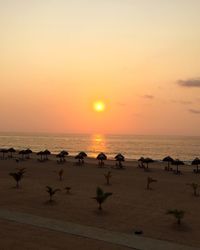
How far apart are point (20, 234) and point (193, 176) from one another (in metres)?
21.1

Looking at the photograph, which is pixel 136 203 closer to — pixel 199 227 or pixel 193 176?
pixel 199 227

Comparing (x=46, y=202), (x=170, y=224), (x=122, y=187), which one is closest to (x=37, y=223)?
(x=46, y=202)

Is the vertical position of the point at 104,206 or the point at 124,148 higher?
the point at 104,206

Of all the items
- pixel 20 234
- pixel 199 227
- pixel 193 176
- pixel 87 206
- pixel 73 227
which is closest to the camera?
pixel 20 234

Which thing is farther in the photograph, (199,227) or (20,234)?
(199,227)

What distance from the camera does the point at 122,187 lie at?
23812mm

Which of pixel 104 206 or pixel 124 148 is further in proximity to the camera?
pixel 124 148

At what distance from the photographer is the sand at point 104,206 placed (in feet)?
41.6

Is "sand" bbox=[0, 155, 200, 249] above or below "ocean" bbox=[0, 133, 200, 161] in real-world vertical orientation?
above

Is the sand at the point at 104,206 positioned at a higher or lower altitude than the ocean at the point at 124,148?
higher

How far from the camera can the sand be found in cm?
1268

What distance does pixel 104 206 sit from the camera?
17.9m

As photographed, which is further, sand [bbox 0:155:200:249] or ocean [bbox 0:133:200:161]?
ocean [bbox 0:133:200:161]

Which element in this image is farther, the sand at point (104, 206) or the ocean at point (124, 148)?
the ocean at point (124, 148)
